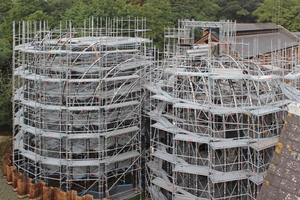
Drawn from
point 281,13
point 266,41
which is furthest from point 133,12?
point 281,13

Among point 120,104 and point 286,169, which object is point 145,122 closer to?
point 120,104

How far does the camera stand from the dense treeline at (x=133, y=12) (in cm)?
3092

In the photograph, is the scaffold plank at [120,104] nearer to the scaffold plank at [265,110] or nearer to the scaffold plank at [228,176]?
the scaffold plank at [228,176]

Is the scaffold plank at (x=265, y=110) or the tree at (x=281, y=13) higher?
the tree at (x=281, y=13)

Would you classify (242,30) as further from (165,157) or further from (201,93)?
(165,157)

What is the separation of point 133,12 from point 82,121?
892 inches

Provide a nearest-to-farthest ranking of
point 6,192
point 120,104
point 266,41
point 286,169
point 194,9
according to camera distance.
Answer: point 286,169 < point 6,192 < point 120,104 < point 266,41 < point 194,9

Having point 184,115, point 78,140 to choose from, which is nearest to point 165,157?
point 184,115

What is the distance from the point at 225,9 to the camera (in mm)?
60219

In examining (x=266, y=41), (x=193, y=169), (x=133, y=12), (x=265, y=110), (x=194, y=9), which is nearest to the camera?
(x=265, y=110)

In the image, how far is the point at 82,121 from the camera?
62.0ft

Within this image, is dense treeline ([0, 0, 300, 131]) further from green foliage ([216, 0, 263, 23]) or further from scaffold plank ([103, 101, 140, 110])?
scaffold plank ([103, 101, 140, 110])

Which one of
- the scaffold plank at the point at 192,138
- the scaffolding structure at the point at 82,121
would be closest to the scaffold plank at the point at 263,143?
the scaffold plank at the point at 192,138

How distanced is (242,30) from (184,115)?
2764cm
